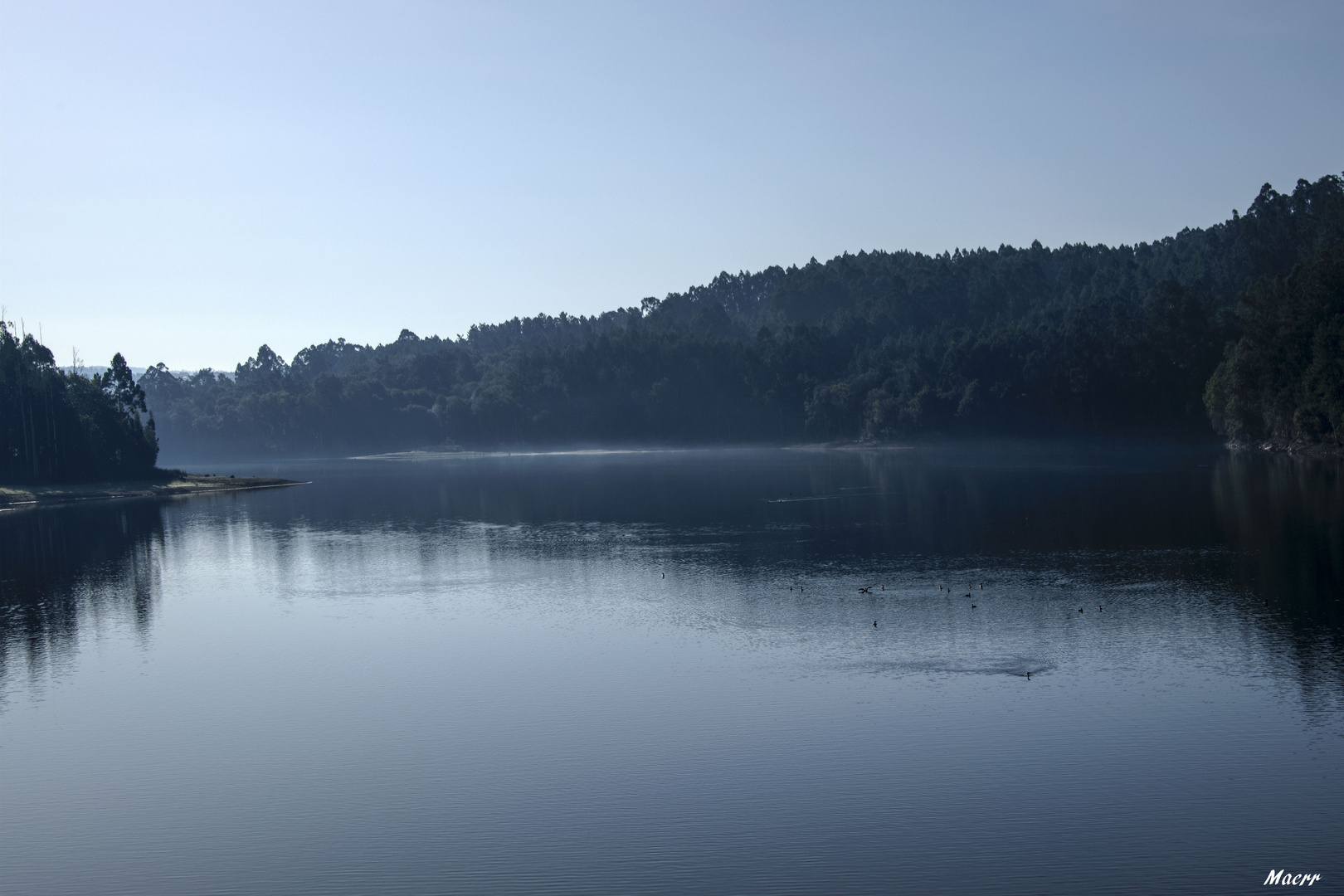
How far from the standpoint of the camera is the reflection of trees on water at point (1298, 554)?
92.3 feet

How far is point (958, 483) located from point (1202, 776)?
76270 mm

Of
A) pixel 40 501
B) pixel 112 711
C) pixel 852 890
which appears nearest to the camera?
pixel 852 890

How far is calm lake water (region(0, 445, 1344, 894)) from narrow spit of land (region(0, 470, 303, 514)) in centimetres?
5478

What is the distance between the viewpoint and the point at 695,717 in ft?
82.9

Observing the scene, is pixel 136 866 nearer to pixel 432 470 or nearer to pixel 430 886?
pixel 430 886

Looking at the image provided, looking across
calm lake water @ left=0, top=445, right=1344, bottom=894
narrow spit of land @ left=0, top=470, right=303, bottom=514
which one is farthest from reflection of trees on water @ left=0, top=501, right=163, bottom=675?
narrow spit of land @ left=0, top=470, right=303, bottom=514

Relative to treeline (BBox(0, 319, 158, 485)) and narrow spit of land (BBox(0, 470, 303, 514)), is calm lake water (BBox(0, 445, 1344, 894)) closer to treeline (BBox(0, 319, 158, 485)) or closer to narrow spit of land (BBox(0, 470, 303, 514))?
narrow spit of land (BBox(0, 470, 303, 514))

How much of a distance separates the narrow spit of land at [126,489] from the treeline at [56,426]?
2.32 metres

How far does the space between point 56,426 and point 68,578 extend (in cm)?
7305

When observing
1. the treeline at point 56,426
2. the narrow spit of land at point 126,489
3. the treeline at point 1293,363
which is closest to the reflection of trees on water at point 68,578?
the narrow spit of land at point 126,489

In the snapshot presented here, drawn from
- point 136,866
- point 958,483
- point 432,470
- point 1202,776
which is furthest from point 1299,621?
point 432,470

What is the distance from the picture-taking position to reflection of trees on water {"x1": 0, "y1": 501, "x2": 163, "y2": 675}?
3772cm

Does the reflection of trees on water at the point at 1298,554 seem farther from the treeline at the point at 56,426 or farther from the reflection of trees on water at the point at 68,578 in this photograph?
the treeline at the point at 56,426

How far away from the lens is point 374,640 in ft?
117
